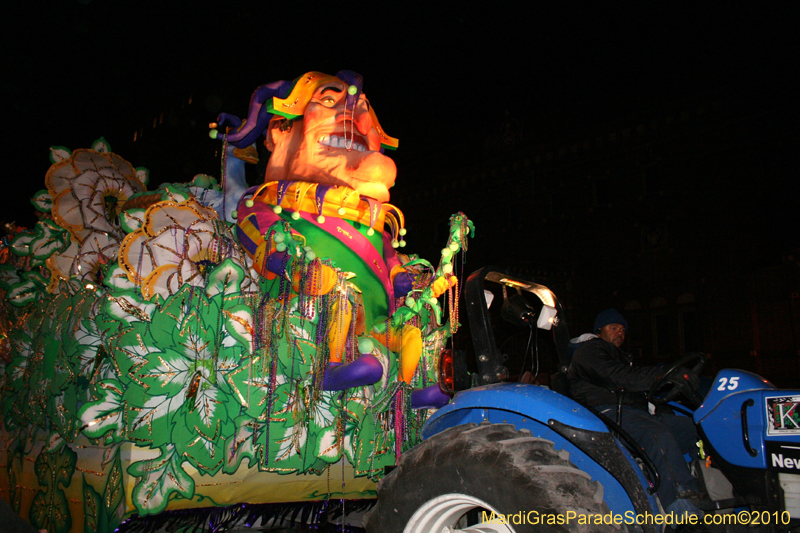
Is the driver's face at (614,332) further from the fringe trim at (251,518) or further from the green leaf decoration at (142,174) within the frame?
the green leaf decoration at (142,174)

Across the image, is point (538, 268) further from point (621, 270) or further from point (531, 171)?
point (531, 171)

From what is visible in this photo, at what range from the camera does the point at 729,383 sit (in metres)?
2.24

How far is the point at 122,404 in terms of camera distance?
343cm

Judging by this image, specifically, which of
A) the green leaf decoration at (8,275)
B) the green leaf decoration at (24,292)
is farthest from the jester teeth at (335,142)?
the green leaf decoration at (8,275)

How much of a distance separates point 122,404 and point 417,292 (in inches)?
80.6

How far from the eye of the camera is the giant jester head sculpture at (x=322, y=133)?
4.20 m

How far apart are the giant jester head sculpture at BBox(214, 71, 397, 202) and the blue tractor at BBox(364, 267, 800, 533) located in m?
2.05

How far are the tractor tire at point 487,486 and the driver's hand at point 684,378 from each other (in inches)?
24.4

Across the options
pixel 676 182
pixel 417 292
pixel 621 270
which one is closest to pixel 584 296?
pixel 621 270

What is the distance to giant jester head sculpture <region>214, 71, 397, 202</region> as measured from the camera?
13.8 feet

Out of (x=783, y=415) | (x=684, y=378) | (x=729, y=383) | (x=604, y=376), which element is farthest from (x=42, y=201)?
(x=783, y=415)

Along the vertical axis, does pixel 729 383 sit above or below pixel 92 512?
above

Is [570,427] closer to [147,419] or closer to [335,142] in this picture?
[147,419]

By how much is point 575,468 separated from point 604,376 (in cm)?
60
